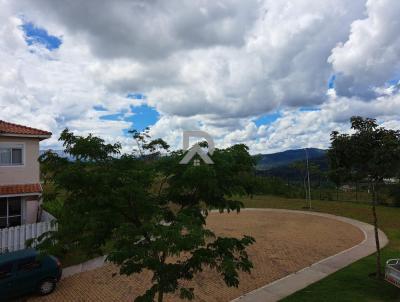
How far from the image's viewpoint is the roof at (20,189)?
56.3 feet

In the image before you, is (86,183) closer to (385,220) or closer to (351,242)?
(351,242)

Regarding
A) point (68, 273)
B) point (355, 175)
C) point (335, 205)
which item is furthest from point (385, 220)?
point (68, 273)

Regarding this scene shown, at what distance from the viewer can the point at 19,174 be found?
18.1 m

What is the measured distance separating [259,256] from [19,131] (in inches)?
548

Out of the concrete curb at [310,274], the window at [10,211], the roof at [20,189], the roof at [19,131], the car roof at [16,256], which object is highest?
the roof at [19,131]

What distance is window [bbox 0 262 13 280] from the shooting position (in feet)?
33.7

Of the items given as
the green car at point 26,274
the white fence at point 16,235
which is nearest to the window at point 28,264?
the green car at point 26,274

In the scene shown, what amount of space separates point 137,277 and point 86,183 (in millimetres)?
7334

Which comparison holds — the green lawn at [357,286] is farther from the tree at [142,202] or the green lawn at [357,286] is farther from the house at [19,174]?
the house at [19,174]

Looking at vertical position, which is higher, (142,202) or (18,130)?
(18,130)

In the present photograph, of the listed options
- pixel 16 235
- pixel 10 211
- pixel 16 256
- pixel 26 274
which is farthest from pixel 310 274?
pixel 10 211

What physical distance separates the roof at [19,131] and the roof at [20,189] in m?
2.75

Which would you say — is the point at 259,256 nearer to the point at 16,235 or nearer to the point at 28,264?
the point at 28,264

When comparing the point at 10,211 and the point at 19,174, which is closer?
the point at 19,174
